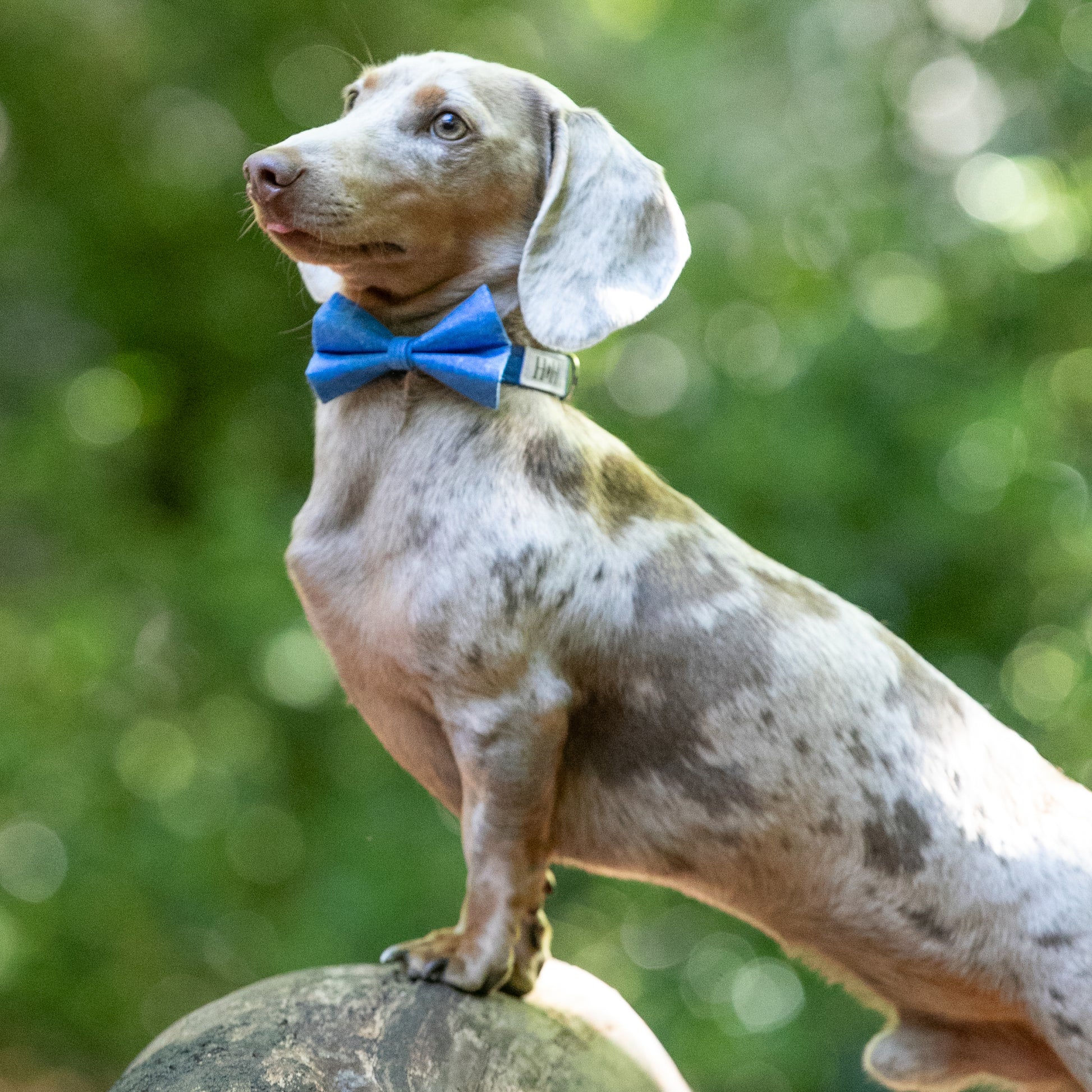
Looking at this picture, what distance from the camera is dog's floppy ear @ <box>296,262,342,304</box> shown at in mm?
2238

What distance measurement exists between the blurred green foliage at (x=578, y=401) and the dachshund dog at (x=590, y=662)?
2.48m

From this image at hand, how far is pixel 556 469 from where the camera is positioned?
1977 mm

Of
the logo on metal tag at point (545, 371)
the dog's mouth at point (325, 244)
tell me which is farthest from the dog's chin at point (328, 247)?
the logo on metal tag at point (545, 371)

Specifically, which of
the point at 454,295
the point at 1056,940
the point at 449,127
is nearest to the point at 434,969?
the point at 1056,940

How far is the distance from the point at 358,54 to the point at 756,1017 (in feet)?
13.9

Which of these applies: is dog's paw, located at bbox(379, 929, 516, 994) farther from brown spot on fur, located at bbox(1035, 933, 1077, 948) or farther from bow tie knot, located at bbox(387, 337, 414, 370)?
bow tie knot, located at bbox(387, 337, 414, 370)

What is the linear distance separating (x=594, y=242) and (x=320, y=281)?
61 centimetres

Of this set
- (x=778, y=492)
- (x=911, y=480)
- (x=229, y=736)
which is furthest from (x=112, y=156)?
(x=911, y=480)

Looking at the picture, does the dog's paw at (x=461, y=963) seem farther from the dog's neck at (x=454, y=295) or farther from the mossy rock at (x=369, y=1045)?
the dog's neck at (x=454, y=295)

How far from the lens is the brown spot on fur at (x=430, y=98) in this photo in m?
1.87

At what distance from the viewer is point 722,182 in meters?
4.86

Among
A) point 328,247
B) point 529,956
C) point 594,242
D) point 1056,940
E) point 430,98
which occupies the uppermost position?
point 430,98

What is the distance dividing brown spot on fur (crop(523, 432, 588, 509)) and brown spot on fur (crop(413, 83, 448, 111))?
527mm

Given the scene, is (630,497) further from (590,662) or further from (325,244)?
(325,244)
